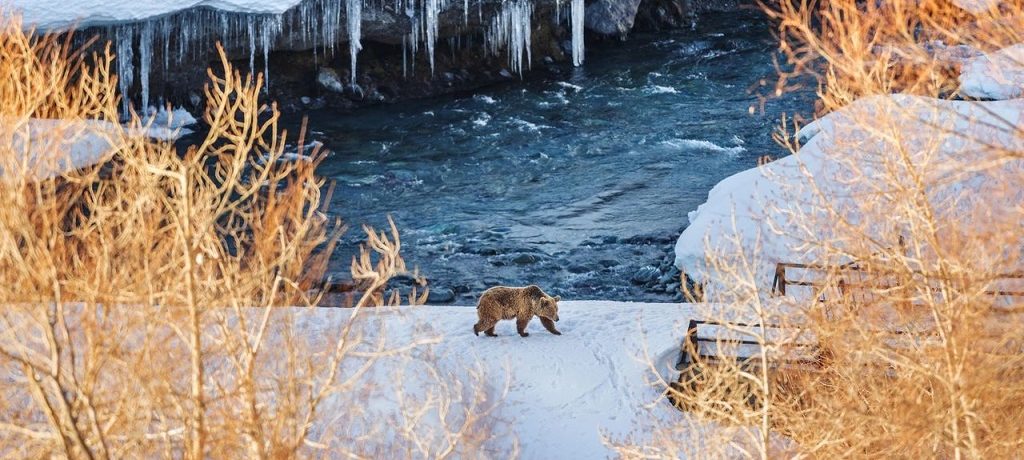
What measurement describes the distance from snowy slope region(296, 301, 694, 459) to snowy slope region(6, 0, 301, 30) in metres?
12.5

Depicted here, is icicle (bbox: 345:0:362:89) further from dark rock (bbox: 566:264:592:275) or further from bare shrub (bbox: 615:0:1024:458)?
bare shrub (bbox: 615:0:1024:458)

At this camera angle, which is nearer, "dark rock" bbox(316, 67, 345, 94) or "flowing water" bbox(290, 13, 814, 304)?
"flowing water" bbox(290, 13, 814, 304)

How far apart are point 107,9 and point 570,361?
1649cm

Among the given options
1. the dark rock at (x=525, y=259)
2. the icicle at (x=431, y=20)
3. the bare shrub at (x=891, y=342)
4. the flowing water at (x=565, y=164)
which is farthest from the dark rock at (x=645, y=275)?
the icicle at (x=431, y=20)

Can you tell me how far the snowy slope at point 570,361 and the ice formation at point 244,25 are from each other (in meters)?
12.7

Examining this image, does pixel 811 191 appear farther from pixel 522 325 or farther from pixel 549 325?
pixel 522 325

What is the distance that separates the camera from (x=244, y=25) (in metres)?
29.5

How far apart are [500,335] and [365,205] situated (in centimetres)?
909

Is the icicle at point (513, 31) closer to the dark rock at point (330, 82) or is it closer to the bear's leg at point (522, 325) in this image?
the dark rock at point (330, 82)

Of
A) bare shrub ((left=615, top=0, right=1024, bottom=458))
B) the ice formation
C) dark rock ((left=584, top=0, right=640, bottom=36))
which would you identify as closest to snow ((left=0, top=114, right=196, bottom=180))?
the ice formation

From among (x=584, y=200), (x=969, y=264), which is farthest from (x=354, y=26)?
(x=969, y=264)

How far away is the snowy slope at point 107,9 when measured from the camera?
25328mm

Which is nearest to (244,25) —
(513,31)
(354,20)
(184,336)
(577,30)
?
(354,20)

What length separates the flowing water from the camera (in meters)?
21.4
